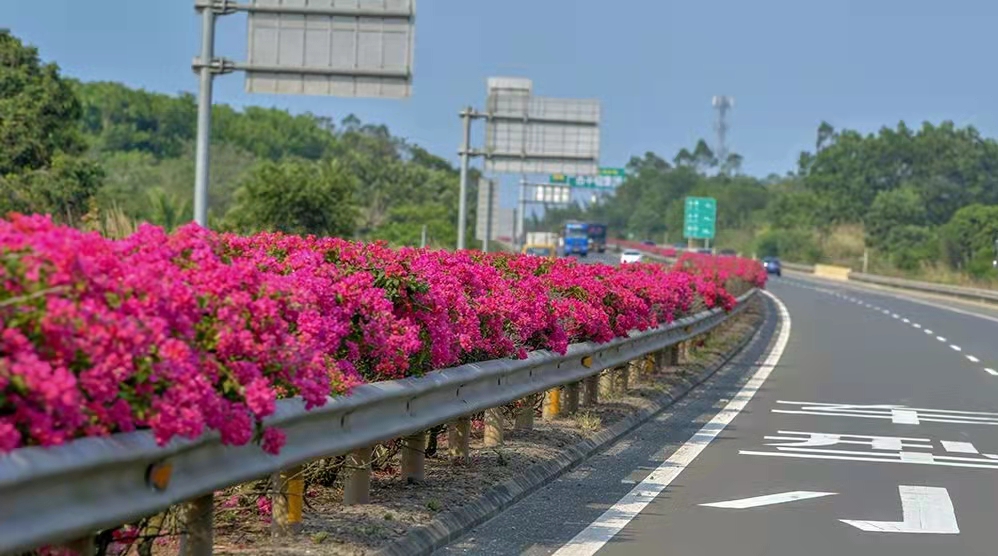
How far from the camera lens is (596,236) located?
13625 centimetres

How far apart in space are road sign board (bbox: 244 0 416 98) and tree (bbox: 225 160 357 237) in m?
29.3

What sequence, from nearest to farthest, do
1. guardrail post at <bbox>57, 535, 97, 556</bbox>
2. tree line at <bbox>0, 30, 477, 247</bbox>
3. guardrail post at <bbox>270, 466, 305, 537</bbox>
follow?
guardrail post at <bbox>57, 535, 97, 556</bbox> → guardrail post at <bbox>270, 466, 305, 537</bbox> → tree line at <bbox>0, 30, 477, 247</bbox>

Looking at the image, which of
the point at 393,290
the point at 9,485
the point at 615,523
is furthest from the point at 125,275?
the point at 615,523

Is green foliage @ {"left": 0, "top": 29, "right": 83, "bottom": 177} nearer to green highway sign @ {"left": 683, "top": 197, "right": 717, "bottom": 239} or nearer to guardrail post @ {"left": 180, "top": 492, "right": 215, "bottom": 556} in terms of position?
guardrail post @ {"left": 180, "top": 492, "right": 215, "bottom": 556}

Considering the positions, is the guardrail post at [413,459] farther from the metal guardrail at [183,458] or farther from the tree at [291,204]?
the tree at [291,204]

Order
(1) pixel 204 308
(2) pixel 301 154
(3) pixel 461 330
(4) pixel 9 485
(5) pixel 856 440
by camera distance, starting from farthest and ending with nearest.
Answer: (2) pixel 301 154 < (5) pixel 856 440 < (3) pixel 461 330 < (1) pixel 204 308 < (4) pixel 9 485

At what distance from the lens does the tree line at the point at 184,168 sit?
4731cm

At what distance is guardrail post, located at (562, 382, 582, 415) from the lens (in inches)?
637

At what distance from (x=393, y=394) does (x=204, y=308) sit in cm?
211

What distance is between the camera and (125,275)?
270 inches

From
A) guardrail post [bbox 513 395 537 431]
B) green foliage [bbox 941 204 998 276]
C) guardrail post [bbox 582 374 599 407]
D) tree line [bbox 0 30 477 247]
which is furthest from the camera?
green foliage [bbox 941 204 998 276]

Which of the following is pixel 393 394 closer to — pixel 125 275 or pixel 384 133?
pixel 125 275

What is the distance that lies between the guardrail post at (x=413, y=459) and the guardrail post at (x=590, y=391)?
6.42 m

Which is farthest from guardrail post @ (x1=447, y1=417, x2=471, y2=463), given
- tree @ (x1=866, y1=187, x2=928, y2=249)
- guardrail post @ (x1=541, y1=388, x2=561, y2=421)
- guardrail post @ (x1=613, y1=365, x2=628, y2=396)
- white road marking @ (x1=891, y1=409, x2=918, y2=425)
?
tree @ (x1=866, y1=187, x2=928, y2=249)
